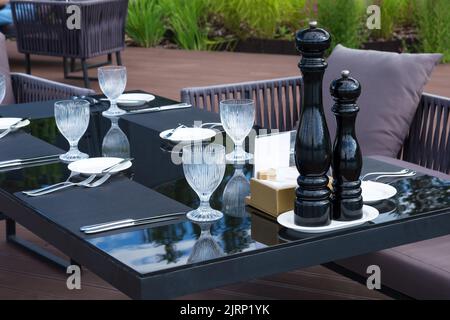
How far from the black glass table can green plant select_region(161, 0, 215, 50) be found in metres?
7.28

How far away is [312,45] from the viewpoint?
6.81 ft

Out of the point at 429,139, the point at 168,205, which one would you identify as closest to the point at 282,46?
the point at 429,139

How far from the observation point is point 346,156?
2.19 meters

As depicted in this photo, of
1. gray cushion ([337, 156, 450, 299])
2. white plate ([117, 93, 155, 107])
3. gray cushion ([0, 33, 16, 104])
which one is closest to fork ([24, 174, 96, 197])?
gray cushion ([337, 156, 450, 299])

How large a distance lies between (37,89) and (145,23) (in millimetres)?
5835

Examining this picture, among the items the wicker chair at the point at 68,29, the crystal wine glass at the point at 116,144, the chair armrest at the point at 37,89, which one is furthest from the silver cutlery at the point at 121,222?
the wicker chair at the point at 68,29

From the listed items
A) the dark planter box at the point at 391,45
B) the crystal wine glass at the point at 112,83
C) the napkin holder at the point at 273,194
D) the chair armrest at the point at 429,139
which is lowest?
the dark planter box at the point at 391,45

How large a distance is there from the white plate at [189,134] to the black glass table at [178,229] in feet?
0.51

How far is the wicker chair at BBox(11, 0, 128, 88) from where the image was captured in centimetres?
736

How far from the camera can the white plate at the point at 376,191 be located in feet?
7.70

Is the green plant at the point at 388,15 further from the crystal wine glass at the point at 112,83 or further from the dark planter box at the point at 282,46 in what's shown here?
the crystal wine glass at the point at 112,83

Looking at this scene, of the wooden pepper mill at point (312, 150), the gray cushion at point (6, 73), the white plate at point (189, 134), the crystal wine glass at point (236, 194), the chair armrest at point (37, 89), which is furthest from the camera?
the gray cushion at point (6, 73)
